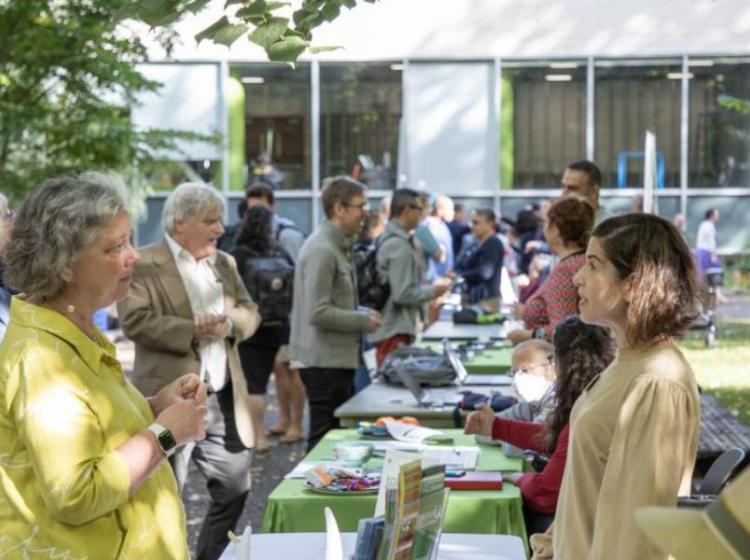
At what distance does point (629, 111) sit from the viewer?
81.6 feet

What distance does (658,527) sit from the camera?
129cm

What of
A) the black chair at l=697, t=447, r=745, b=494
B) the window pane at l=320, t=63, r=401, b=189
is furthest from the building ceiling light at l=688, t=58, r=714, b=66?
the black chair at l=697, t=447, r=745, b=494

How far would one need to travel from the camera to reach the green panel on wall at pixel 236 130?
983 inches

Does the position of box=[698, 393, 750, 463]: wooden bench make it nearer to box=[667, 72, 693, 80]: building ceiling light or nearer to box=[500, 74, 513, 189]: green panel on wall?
box=[500, 74, 513, 189]: green panel on wall

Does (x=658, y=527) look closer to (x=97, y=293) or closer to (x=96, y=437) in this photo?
(x=96, y=437)

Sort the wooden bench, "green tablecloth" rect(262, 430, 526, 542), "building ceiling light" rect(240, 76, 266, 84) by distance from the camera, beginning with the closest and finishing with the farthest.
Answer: "green tablecloth" rect(262, 430, 526, 542) < the wooden bench < "building ceiling light" rect(240, 76, 266, 84)

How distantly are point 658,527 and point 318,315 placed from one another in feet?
21.1

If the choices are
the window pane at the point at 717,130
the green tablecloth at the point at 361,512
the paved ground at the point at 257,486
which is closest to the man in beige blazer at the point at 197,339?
the green tablecloth at the point at 361,512

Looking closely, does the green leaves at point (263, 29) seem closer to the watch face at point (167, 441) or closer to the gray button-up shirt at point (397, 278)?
the watch face at point (167, 441)

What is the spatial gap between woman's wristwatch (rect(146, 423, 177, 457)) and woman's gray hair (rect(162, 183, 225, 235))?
2.99 metres

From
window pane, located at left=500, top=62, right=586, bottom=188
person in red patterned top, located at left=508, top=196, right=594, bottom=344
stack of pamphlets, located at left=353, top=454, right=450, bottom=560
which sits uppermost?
window pane, located at left=500, top=62, right=586, bottom=188

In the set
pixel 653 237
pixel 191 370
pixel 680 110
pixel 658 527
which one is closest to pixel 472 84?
pixel 680 110

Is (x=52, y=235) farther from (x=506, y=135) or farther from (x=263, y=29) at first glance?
(x=506, y=135)

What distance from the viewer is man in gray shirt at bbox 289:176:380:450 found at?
7.73m
